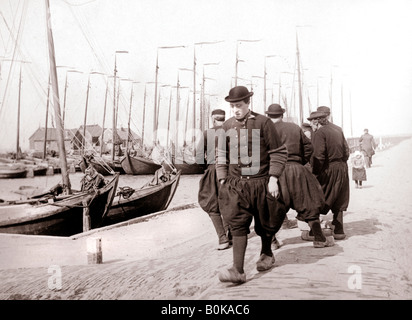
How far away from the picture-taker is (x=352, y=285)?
3.18 meters

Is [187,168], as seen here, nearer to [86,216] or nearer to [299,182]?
[86,216]

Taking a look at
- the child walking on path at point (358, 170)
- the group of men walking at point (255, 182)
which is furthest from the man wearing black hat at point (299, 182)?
the child walking on path at point (358, 170)

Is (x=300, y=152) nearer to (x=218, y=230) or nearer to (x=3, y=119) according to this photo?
(x=218, y=230)

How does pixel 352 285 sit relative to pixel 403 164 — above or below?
below

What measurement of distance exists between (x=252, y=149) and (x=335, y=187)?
1310 mm

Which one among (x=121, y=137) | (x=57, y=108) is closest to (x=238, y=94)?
(x=57, y=108)

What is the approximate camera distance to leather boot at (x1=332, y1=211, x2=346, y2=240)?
13.1ft

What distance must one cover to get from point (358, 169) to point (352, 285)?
2.66 metres

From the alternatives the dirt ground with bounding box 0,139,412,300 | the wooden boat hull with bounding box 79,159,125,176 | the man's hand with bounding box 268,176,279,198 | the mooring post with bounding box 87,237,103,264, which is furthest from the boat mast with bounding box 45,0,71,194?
the man's hand with bounding box 268,176,279,198

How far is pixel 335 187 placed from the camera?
3.97 metres

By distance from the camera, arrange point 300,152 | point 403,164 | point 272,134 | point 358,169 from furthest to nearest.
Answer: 1. point 358,169
2. point 403,164
3. point 300,152
4. point 272,134

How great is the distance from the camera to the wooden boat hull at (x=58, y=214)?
5297 mm

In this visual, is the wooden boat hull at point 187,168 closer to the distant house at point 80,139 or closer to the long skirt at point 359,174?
the distant house at point 80,139
